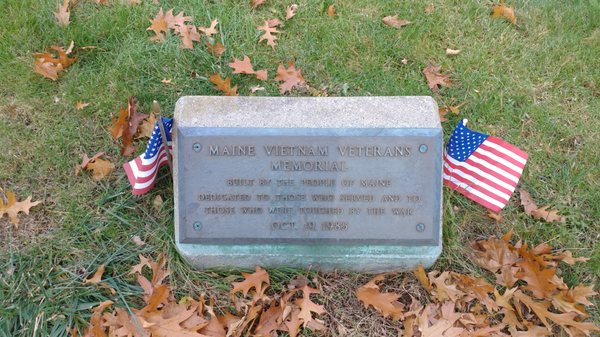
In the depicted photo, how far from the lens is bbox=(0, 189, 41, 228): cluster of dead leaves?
289 cm

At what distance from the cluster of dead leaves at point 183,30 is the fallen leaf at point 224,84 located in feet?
1.00

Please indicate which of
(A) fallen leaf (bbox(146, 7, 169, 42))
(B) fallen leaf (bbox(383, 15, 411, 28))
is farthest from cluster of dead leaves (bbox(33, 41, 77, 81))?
(B) fallen leaf (bbox(383, 15, 411, 28))

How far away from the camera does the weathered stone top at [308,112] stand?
2.69 meters

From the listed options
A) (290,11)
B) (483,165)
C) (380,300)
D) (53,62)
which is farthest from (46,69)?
(483,165)

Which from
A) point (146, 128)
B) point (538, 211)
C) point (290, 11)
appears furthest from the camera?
point (290, 11)

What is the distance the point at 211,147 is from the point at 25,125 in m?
1.47

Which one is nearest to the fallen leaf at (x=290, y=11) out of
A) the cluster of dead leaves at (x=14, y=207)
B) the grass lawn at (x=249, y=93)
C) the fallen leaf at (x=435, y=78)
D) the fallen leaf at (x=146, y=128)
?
the grass lawn at (x=249, y=93)

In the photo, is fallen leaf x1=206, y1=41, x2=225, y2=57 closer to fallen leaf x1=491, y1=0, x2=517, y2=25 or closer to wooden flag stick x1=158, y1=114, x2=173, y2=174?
wooden flag stick x1=158, y1=114, x2=173, y2=174

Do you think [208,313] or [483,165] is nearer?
[208,313]

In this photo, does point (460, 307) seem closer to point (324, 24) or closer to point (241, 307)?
point (241, 307)

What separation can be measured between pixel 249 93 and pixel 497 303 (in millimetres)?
1999

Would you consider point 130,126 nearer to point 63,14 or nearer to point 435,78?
point 63,14

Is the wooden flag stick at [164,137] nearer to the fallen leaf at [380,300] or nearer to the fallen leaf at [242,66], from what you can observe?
the fallen leaf at [242,66]

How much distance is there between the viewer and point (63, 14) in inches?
142
